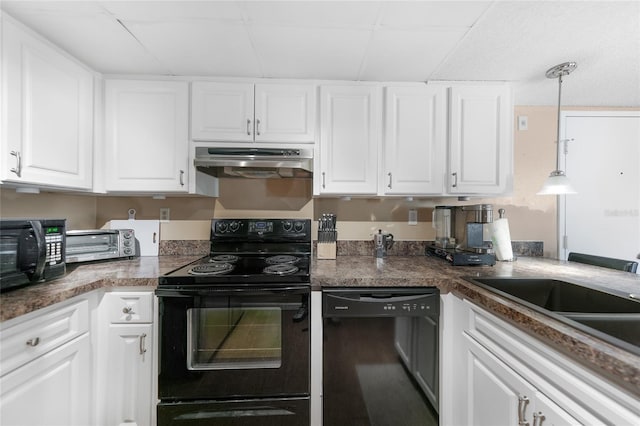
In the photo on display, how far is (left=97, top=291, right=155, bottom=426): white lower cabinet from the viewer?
1.32 metres

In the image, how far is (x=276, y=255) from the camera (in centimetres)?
193

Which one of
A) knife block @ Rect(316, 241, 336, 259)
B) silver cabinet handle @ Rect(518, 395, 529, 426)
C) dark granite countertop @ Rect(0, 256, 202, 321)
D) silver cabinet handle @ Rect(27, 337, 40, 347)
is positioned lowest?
silver cabinet handle @ Rect(518, 395, 529, 426)

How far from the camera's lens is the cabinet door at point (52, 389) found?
970mm

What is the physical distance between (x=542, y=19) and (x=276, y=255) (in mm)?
1945

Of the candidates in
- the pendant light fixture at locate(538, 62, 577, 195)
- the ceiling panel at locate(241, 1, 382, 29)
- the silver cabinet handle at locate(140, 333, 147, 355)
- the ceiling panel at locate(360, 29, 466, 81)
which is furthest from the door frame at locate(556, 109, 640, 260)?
the silver cabinet handle at locate(140, 333, 147, 355)

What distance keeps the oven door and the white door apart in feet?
7.72

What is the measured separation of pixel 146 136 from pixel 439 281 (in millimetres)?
1979

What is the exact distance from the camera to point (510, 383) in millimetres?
1004

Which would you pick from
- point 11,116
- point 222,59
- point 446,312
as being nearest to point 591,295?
point 446,312

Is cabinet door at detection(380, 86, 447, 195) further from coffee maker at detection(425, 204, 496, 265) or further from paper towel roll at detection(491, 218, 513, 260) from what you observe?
paper towel roll at detection(491, 218, 513, 260)

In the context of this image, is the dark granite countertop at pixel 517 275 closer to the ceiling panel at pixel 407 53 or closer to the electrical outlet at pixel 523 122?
the electrical outlet at pixel 523 122

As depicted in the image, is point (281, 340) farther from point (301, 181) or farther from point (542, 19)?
point (542, 19)

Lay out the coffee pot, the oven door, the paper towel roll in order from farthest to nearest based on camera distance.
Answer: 1. the coffee pot
2. the paper towel roll
3. the oven door

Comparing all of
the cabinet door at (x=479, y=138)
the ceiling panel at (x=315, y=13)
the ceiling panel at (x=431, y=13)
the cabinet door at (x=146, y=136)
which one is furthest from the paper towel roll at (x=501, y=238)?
the cabinet door at (x=146, y=136)
